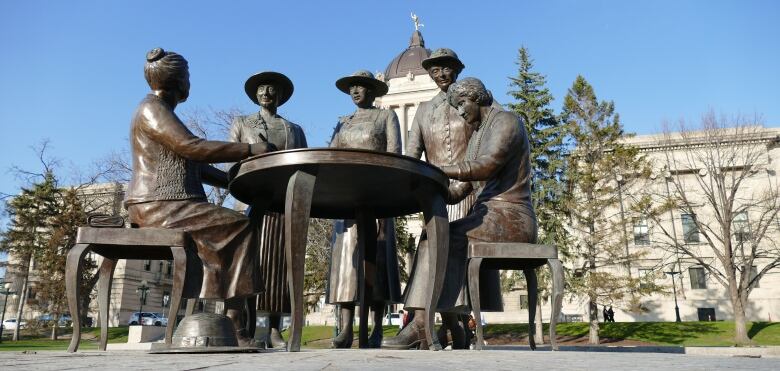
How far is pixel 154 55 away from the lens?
4773 mm

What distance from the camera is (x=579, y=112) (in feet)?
97.3

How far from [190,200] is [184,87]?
1.08 meters

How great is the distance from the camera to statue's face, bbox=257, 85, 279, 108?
20.6 feet

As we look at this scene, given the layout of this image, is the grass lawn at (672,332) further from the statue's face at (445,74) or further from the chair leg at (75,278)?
the chair leg at (75,278)

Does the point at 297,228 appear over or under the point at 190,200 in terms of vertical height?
under

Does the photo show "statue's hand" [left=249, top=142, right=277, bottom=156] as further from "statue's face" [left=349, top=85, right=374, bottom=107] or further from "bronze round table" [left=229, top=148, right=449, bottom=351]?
"statue's face" [left=349, top=85, right=374, bottom=107]

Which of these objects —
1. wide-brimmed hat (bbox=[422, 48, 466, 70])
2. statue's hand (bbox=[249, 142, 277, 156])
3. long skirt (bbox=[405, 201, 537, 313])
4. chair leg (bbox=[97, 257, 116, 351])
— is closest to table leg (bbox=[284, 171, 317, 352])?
statue's hand (bbox=[249, 142, 277, 156])

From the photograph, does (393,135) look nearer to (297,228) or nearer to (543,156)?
(297,228)

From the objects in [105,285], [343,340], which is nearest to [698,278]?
[343,340]

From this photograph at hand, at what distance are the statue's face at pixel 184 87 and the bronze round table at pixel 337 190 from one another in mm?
972

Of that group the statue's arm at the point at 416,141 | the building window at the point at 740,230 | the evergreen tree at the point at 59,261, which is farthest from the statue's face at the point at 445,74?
the evergreen tree at the point at 59,261

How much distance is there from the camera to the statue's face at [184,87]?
488 centimetres

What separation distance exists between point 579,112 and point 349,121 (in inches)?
1015

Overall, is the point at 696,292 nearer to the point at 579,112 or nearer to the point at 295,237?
the point at 579,112
